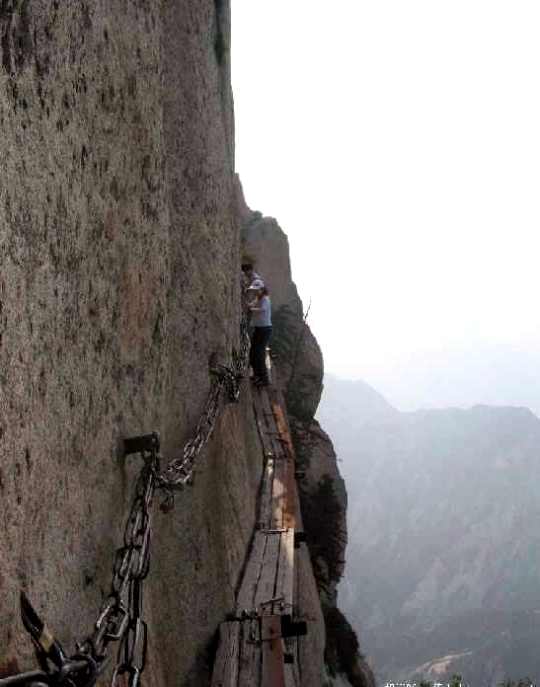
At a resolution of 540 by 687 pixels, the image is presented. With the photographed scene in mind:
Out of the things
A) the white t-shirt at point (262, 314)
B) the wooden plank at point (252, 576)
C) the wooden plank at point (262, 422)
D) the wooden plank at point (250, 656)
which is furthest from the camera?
the wooden plank at point (262, 422)

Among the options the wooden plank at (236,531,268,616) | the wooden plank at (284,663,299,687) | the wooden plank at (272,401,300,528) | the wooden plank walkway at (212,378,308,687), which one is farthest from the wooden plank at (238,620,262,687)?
the wooden plank at (272,401,300,528)

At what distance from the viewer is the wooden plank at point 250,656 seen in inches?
302

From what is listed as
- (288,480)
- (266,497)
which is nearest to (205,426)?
(266,497)

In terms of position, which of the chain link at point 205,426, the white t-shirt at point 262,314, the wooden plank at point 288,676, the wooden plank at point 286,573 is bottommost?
the wooden plank at point 288,676

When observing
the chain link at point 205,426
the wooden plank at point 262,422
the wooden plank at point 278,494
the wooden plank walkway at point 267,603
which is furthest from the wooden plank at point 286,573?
the wooden plank at point 262,422

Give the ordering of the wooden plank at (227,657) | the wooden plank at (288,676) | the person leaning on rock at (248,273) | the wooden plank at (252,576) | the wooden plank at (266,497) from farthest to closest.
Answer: the person leaning on rock at (248,273) < the wooden plank at (266,497) < the wooden plank at (252,576) < the wooden plank at (288,676) < the wooden plank at (227,657)

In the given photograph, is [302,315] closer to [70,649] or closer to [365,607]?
[70,649]

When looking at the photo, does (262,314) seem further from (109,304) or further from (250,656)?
(109,304)

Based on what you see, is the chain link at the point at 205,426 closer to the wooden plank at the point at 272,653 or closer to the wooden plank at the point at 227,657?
the wooden plank at the point at 227,657

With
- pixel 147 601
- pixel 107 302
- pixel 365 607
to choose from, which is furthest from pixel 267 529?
pixel 365 607

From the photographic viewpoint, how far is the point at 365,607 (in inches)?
7239

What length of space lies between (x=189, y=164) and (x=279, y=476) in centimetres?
736

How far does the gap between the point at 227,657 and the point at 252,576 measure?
2.09 metres

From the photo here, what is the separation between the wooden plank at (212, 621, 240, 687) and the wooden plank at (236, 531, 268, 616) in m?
0.47
